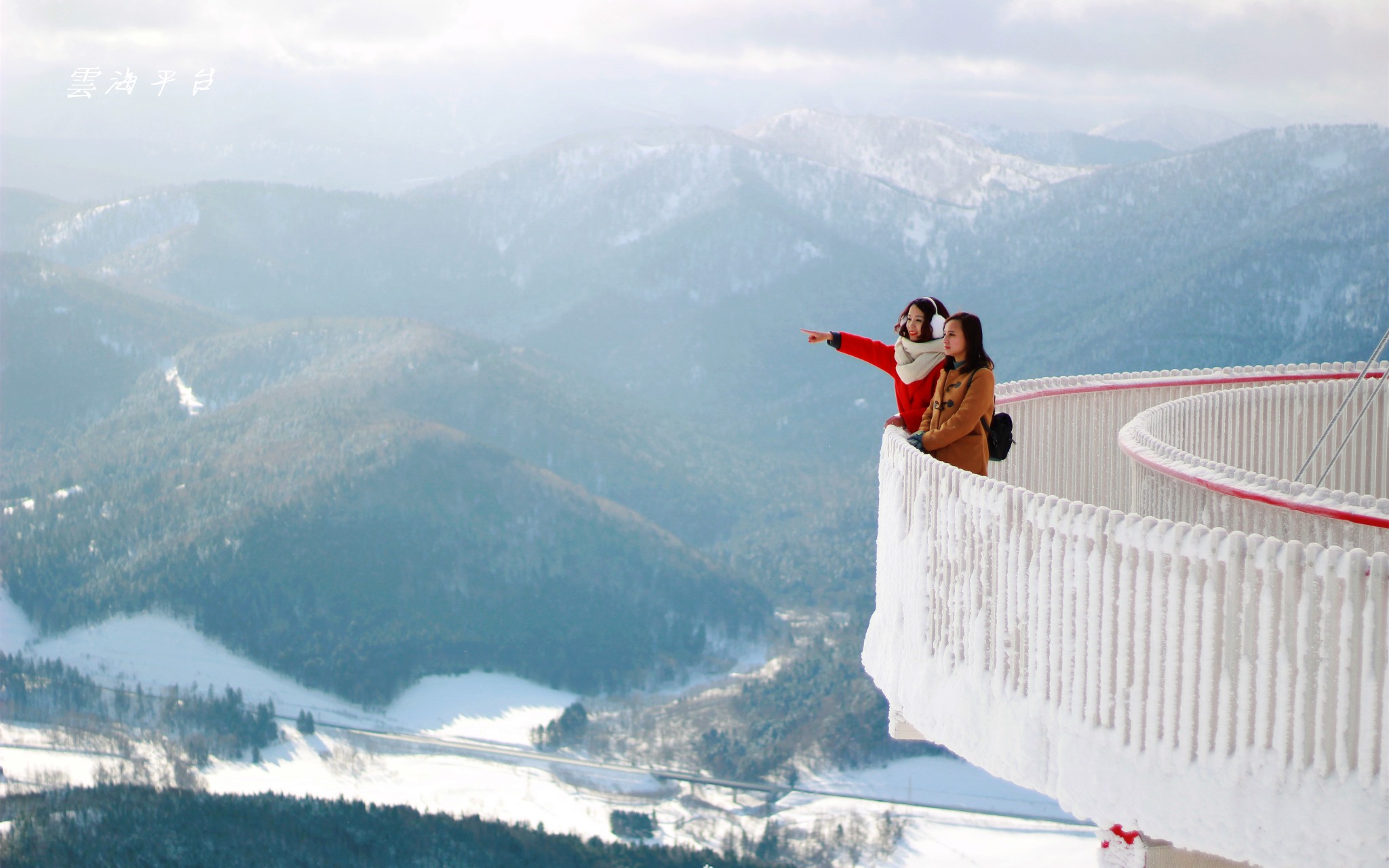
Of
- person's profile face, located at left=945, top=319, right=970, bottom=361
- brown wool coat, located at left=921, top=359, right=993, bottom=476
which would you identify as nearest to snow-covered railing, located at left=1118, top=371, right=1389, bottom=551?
brown wool coat, located at left=921, top=359, right=993, bottom=476

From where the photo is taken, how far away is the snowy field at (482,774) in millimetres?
77375

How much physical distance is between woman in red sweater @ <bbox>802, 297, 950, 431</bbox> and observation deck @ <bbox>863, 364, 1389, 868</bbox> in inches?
12.4

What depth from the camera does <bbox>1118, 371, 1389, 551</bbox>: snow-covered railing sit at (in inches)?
278

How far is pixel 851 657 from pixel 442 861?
1689 inches

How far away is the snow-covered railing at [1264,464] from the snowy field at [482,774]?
64.0 m

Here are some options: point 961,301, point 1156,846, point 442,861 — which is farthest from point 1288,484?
point 961,301

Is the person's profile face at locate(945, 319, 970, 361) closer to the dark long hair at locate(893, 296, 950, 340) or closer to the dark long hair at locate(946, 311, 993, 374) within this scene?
the dark long hair at locate(946, 311, 993, 374)

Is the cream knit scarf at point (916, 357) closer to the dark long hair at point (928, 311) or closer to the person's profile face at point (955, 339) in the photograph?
the dark long hair at point (928, 311)

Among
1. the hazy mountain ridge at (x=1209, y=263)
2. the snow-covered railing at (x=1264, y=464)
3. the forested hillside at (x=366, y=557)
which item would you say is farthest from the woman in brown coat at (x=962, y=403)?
the hazy mountain ridge at (x=1209, y=263)

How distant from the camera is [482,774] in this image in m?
89.6

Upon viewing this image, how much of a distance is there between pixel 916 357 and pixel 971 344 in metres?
0.56

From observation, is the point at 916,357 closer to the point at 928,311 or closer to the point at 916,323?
the point at 916,323

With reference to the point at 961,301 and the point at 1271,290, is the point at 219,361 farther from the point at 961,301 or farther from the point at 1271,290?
the point at 1271,290

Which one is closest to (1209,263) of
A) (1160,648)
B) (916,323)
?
(916,323)
